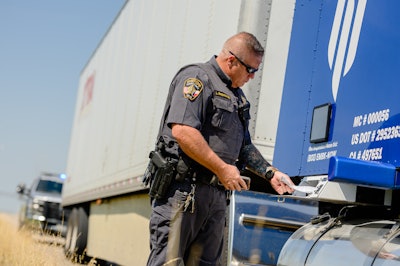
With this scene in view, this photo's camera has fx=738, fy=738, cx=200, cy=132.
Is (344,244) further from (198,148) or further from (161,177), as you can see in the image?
(161,177)

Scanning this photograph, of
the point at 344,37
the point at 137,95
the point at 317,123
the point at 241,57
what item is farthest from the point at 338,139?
the point at 137,95

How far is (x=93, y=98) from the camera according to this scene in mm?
13188

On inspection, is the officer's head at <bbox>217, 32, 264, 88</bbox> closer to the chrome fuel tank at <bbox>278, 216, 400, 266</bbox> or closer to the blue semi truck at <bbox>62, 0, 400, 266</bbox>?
the blue semi truck at <bbox>62, 0, 400, 266</bbox>

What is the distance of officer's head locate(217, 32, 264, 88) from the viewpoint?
4.10 meters

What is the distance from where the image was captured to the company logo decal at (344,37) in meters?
3.52

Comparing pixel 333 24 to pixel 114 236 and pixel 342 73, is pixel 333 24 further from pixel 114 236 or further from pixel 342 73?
pixel 114 236

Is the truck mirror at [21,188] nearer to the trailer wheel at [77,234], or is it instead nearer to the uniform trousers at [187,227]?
the trailer wheel at [77,234]

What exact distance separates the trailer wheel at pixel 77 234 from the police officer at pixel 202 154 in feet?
26.5

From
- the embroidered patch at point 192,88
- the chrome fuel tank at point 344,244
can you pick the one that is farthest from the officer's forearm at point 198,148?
the chrome fuel tank at point 344,244

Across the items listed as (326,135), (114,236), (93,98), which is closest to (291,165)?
(326,135)

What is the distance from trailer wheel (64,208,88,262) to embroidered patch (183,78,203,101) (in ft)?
27.4

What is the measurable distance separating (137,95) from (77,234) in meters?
4.80

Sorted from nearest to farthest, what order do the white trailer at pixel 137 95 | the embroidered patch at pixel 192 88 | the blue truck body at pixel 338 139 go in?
1. the blue truck body at pixel 338 139
2. the embroidered patch at pixel 192 88
3. the white trailer at pixel 137 95

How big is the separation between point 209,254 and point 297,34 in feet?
4.52
